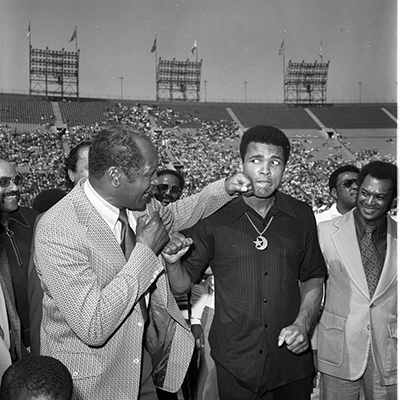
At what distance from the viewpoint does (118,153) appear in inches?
80.1

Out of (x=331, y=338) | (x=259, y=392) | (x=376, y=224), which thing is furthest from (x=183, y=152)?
(x=259, y=392)

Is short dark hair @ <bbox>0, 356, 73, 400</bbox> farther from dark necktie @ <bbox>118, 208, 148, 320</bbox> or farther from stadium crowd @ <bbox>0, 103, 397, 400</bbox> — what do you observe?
stadium crowd @ <bbox>0, 103, 397, 400</bbox>

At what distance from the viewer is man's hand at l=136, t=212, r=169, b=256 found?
202cm

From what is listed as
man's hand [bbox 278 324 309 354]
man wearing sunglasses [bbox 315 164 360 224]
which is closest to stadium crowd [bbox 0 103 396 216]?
man wearing sunglasses [bbox 315 164 360 224]

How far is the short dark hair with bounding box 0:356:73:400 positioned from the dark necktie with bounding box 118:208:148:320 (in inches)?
17.0

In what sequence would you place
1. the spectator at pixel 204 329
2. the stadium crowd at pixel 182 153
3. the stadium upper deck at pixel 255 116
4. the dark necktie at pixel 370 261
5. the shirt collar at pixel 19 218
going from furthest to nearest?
1. the stadium upper deck at pixel 255 116
2. the stadium crowd at pixel 182 153
3. the shirt collar at pixel 19 218
4. the spectator at pixel 204 329
5. the dark necktie at pixel 370 261

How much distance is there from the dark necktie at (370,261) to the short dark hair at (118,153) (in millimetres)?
1610

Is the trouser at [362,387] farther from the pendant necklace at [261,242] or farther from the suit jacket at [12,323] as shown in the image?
the suit jacket at [12,323]

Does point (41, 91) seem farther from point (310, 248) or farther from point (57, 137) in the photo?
point (310, 248)

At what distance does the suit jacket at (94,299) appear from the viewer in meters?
1.87

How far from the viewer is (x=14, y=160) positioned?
27.9 meters

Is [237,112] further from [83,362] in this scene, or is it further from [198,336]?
[83,362]

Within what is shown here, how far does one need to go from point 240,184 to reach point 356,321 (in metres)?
1.09

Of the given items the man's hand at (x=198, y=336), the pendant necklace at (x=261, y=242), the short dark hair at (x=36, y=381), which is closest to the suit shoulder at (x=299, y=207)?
the pendant necklace at (x=261, y=242)
